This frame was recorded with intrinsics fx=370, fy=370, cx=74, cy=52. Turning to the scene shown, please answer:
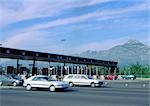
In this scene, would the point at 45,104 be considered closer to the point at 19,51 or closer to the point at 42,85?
the point at 42,85

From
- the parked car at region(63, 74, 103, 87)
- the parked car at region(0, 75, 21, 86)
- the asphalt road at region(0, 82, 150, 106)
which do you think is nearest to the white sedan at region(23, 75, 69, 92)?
the asphalt road at region(0, 82, 150, 106)

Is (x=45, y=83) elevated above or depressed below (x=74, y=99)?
above

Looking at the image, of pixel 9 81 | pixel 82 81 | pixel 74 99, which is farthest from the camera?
pixel 9 81

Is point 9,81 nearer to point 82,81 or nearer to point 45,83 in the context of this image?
point 82,81

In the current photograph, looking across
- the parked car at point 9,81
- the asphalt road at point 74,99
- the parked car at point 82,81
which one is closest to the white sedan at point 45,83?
the asphalt road at point 74,99

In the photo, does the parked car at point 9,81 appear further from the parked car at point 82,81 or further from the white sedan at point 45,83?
the white sedan at point 45,83

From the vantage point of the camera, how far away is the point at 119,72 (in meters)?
118

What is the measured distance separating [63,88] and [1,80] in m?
16.1

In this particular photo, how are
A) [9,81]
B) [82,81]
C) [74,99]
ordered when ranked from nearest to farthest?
[74,99], [82,81], [9,81]

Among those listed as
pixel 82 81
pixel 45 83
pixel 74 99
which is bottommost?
pixel 74 99

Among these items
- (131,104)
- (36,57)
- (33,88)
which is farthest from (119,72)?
(131,104)

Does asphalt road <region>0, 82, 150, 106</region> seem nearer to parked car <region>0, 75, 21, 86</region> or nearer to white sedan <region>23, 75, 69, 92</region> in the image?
white sedan <region>23, 75, 69, 92</region>

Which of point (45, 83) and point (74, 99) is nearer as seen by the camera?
point (74, 99)

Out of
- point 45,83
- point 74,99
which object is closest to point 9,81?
point 45,83
